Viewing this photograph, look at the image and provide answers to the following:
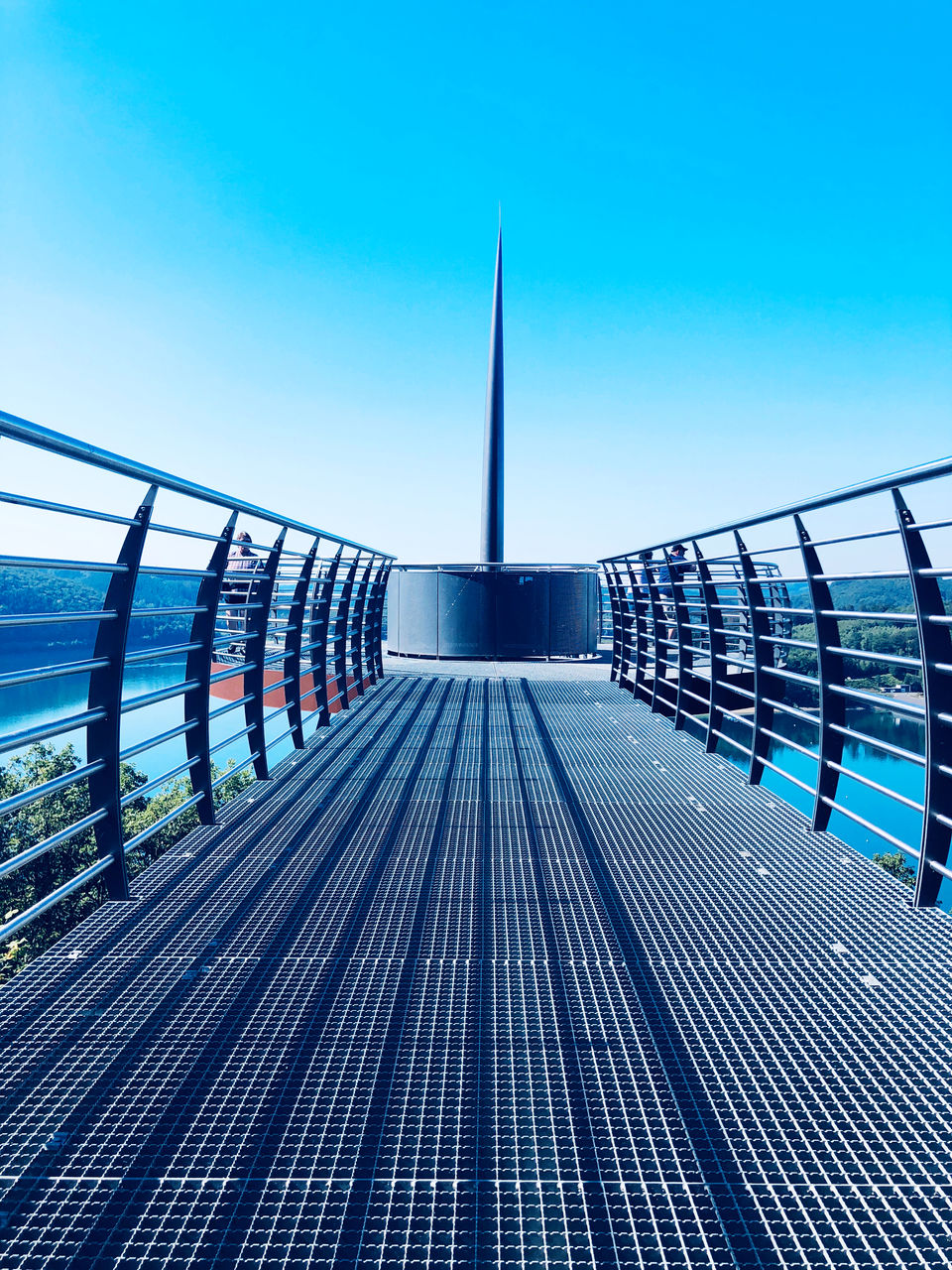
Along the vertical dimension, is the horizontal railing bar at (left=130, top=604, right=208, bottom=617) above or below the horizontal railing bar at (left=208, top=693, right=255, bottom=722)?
above

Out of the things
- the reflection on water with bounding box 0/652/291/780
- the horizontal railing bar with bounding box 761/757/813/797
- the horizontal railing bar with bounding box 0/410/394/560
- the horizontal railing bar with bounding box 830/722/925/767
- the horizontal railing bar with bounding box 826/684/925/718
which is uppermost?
the horizontal railing bar with bounding box 0/410/394/560

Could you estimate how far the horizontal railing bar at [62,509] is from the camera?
5.93 ft

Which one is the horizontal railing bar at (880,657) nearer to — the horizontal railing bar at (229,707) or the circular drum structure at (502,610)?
the horizontal railing bar at (229,707)

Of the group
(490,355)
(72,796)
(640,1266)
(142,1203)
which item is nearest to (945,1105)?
(640,1266)

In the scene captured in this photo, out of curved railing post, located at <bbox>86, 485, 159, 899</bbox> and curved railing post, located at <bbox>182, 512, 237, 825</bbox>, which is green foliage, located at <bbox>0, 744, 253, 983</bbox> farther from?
curved railing post, located at <bbox>86, 485, 159, 899</bbox>

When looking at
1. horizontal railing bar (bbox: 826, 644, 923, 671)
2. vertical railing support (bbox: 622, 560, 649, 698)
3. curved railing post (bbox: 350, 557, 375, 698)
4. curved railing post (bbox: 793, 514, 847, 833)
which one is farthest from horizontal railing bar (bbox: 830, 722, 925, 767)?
curved railing post (bbox: 350, 557, 375, 698)

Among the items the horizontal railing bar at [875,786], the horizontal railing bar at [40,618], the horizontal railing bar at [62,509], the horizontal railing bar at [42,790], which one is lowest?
the horizontal railing bar at [875,786]

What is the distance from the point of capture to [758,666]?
162 inches

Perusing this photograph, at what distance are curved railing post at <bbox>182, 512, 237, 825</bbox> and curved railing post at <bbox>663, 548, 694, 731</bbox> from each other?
3.38 m

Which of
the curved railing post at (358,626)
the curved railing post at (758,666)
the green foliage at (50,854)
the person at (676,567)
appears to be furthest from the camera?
the green foliage at (50,854)

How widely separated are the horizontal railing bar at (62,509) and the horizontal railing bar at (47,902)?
989 mm

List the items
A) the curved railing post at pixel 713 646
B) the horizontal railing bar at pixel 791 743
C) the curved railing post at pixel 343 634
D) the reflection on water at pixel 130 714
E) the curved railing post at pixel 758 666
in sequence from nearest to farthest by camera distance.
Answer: the horizontal railing bar at pixel 791 743, the curved railing post at pixel 758 666, the curved railing post at pixel 713 646, the curved railing post at pixel 343 634, the reflection on water at pixel 130 714

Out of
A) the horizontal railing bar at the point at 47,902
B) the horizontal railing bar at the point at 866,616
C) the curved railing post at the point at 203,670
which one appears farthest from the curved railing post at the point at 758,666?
the horizontal railing bar at the point at 47,902

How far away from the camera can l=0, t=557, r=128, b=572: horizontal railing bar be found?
70.6 inches
